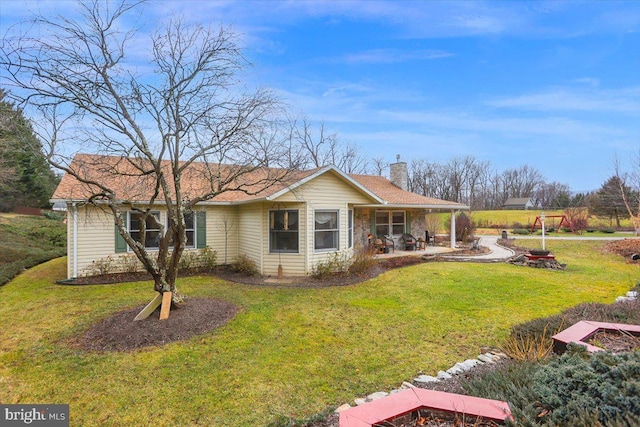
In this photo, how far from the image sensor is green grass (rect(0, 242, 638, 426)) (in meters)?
3.69

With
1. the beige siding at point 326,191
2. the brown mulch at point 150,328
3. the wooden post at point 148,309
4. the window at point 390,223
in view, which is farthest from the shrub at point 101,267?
the window at point 390,223

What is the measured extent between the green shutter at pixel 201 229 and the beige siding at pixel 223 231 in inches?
4.9

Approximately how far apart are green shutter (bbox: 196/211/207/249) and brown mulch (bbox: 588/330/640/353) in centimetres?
1112

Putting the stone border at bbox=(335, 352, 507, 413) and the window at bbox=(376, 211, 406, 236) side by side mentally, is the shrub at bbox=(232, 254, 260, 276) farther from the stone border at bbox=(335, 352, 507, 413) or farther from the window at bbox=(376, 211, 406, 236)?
the stone border at bbox=(335, 352, 507, 413)

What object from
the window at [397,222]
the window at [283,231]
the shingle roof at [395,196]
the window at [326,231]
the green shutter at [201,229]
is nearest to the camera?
the window at [283,231]

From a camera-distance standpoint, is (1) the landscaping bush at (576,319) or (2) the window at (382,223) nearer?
(1) the landscaping bush at (576,319)

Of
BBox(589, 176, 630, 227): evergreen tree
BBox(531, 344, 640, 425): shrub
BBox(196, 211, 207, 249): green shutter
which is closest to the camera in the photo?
BBox(531, 344, 640, 425): shrub

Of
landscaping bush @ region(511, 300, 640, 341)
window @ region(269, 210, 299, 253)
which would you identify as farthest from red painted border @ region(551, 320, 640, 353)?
window @ region(269, 210, 299, 253)

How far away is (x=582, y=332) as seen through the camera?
4.27 m

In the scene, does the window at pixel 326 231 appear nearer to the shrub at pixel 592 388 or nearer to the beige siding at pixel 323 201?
the beige siding at pixel 323 201

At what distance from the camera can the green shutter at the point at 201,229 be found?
11734 millimetres

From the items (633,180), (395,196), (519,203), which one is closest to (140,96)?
(395,196)

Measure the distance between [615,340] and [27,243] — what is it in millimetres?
23876

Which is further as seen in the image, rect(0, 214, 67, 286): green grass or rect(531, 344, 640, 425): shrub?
rect(0, 214, 67, 286): green grass
